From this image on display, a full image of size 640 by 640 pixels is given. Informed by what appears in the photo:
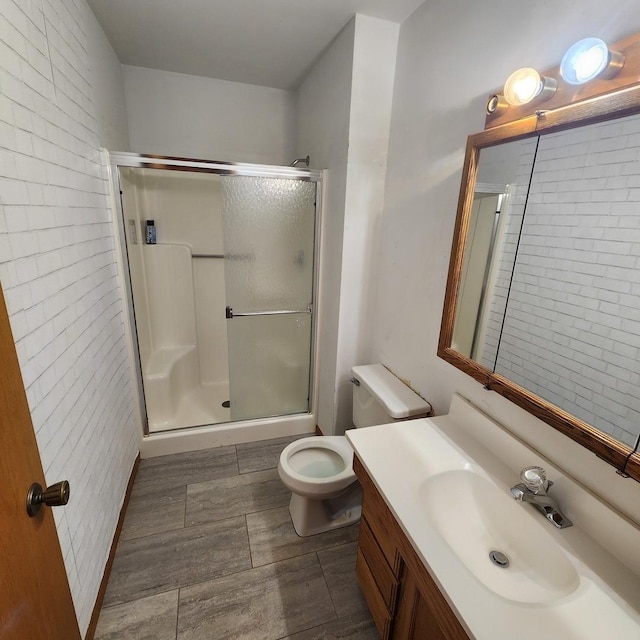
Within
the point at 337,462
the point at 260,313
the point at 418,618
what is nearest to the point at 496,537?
the point at 418,618

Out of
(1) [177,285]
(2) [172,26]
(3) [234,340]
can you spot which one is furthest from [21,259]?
(1) [177,285]

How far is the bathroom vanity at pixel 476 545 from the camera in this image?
71 cm

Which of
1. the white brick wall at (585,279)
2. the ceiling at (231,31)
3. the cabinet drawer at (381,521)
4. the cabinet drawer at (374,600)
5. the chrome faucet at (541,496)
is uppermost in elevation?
the ceiling at (231,31)

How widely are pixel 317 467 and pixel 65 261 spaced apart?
1.52 metres

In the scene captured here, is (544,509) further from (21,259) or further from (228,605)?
(21,259)

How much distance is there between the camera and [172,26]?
179 centimetres

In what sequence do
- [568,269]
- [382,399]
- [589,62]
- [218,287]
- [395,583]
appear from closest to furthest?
[589,62], [568,269], [395,583], [382,399], [218,287]

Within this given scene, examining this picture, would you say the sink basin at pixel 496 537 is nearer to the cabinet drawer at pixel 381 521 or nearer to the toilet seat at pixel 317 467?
the cabinet drawer at pixel 381 521

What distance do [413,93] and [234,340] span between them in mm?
1792

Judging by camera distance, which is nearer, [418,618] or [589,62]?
[589,62]

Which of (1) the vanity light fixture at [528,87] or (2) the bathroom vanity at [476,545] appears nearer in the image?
(2) the bathroom vanity at [476,545]

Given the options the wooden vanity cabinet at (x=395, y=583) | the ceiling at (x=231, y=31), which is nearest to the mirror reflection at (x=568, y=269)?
the wooden vanity cabinet at (x=395, y=583)

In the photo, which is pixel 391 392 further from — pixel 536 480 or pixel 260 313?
pixel 260 313

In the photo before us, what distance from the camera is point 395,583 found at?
1.06 m
